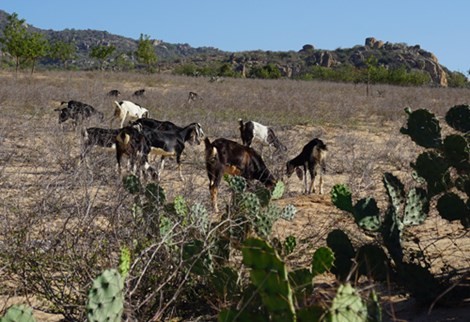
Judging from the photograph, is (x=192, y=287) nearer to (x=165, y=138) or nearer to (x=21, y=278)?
(x=21, y=278)

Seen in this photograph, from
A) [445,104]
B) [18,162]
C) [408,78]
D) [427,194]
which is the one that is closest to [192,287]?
[427,194]

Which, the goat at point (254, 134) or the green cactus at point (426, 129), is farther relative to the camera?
the goat at point (254, 134)

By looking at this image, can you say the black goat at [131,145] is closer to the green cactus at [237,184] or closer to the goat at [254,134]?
the goat at [254,134]

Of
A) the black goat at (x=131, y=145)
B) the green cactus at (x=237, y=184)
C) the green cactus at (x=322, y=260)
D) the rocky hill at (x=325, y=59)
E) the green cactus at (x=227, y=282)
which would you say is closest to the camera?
the green cactus at (x=322, y=260)

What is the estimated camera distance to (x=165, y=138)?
1377cm

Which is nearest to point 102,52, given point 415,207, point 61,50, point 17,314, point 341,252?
point 61,50

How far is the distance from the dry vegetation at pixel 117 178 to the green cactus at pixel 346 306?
0.54 metres

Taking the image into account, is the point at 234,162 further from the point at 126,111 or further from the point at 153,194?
the point at 126,111

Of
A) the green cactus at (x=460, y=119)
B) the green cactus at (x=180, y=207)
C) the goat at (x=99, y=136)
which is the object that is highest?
the green cactus at (x=460, y=119)

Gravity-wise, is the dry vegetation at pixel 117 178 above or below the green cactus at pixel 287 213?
below

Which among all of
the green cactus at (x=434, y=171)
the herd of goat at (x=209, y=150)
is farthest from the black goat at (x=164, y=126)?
the green cactus at (x=434, y=171)

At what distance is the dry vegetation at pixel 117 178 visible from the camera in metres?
5.39

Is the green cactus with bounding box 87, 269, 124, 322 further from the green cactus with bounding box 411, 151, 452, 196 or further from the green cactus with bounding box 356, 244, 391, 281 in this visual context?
the green cactus with bounding box 411, 151, 452, 196

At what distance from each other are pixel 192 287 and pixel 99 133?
8.79 metres
